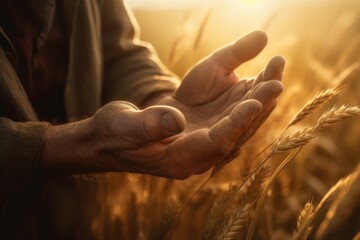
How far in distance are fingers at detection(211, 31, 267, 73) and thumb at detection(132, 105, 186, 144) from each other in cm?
38

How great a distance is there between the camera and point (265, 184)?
1098 millimetres

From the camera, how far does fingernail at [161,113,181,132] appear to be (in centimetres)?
82

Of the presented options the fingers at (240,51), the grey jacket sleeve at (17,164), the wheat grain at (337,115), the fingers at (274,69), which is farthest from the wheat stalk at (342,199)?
the grey jacket sleeve at (17,164)

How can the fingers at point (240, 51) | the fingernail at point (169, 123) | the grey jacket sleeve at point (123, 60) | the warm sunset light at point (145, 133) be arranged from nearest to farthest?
the fingernail at point (169, 123) < the warm sunset light at point (145, 133) < the fingers at point (240, 51) < the grey jacket sleeve at point (123, 60)

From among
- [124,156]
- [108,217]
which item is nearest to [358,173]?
[124,156]

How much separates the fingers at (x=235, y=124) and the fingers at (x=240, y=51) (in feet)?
1.00

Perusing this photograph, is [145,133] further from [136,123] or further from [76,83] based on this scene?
[76,83]

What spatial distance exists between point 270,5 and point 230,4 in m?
0.19

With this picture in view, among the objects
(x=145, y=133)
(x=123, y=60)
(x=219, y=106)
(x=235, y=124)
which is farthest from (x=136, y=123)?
(x=123, y=60)

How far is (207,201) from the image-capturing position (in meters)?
1.50

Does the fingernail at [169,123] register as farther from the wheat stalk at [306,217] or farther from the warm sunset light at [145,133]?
the wheat stalk at [306,217]

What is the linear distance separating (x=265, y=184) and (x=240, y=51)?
0.33 metres

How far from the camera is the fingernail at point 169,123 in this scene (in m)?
0.82

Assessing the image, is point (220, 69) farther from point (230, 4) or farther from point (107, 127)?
point (230, 4)
